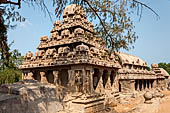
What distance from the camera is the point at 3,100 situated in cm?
317

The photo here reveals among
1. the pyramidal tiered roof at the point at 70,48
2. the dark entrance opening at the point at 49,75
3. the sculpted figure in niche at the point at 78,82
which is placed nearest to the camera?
the sculpted figure in niche at the point at 78,82

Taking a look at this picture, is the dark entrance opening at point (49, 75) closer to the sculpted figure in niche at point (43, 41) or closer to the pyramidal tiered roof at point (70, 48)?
the pyramidal tiered roof at point (70, 48)

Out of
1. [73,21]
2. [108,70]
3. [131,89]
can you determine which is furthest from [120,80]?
[73,21]

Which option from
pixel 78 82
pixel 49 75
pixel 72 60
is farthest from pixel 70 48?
pixel 78 82

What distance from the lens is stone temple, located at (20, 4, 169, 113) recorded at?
425 inches

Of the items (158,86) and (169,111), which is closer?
(169,111)

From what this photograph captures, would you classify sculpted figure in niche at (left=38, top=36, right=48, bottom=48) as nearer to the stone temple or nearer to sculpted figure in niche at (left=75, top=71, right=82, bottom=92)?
the stone temple

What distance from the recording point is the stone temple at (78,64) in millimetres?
10789

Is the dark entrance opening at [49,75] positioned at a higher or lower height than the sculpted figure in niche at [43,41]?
lower

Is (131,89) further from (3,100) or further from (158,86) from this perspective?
(3,100)

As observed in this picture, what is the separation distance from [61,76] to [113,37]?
768 centimetres

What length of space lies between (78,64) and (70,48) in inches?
120

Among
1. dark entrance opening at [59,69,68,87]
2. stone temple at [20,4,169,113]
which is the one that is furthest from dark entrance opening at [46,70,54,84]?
dark entrance opening at [59,69,68,87]

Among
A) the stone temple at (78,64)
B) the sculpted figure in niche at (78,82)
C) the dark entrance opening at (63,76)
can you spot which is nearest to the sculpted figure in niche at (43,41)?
the stone temple at (78,64)
